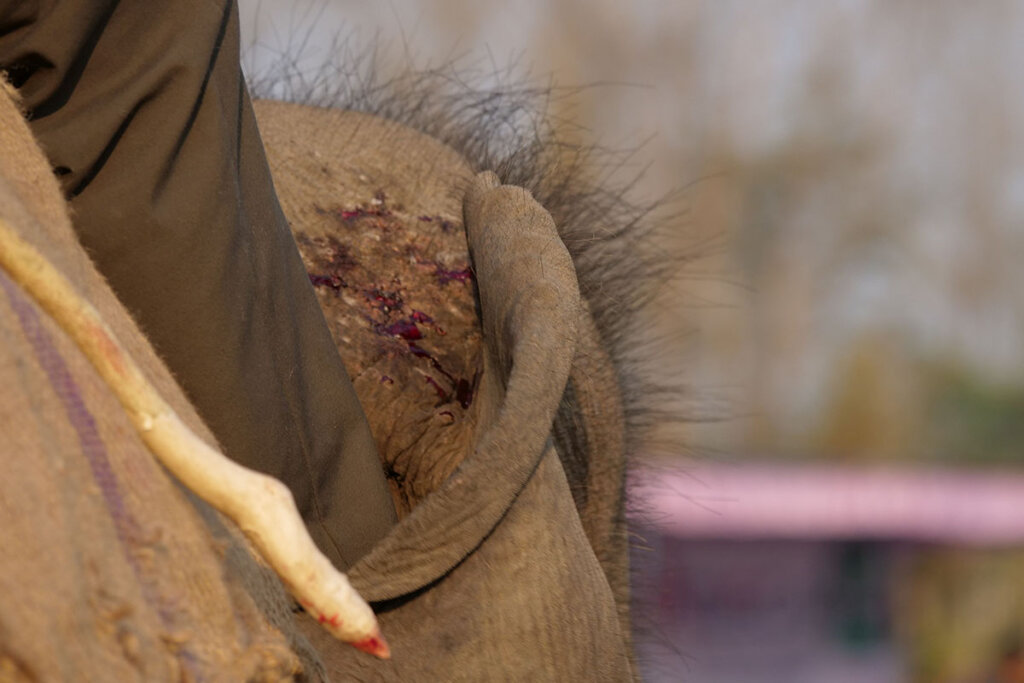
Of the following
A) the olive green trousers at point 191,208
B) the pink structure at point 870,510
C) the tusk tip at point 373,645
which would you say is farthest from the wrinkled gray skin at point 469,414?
the pink structure at point 870,510

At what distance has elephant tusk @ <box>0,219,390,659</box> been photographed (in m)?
0.66

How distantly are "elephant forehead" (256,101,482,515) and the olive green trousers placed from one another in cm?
19

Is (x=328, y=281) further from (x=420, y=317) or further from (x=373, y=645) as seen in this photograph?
(x=373, y=645)

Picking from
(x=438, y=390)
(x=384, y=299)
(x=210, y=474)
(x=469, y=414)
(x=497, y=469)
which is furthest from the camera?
(x=384, y=299)

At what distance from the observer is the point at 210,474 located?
669 millimetres

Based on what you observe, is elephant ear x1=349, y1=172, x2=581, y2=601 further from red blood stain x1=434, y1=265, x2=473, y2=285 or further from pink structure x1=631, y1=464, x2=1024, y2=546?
pink structure x1=631, y1=464, x2=1024, y2=546

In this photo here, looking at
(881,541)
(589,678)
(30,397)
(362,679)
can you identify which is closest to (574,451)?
(589,678)

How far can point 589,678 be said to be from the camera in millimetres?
1104

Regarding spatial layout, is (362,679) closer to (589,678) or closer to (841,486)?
(589,678)

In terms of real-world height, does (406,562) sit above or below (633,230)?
below

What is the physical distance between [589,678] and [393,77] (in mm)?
1269

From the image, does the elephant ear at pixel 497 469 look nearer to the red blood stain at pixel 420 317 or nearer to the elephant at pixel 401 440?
the elephant at pixel 401 440

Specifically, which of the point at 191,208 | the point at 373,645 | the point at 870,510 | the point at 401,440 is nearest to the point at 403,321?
the point at 401,440

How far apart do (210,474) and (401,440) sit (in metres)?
0.68
